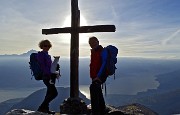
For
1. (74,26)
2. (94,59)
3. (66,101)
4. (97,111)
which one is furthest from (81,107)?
(74,26)

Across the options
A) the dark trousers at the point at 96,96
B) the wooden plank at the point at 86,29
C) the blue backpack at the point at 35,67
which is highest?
the wooden plank at the point at 86,29

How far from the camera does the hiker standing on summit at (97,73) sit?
9.91 metres

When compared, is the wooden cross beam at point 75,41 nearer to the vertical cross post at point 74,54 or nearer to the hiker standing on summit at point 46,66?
the vertical cross post at point 74,54

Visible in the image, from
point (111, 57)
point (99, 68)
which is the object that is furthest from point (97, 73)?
point (111, 57)

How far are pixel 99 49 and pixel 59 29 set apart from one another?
3357 millimetres

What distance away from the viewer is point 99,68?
10203 mm

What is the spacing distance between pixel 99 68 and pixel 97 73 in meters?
0.19

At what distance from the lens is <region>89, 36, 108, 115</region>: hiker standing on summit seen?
9.91m

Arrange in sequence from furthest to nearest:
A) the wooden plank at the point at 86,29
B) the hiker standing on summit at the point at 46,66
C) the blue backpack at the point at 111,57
Result: the wooden plank at the point at 86,29 → the hiker standing on summit at the point at 46,66 → the blue backpack at the point at 111,57

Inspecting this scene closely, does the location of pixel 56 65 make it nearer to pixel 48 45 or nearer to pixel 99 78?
pixel 48 45

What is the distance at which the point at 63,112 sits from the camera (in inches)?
466

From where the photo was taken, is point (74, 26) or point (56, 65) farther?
point (74, 26)

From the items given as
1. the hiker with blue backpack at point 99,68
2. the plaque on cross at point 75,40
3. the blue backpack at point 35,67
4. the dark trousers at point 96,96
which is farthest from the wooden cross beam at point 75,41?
the dark trousers at point 96,96

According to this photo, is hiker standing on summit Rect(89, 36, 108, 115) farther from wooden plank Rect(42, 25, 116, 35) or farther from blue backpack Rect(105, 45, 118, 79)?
wooden plank Rect(42, 25, 116, 35)
